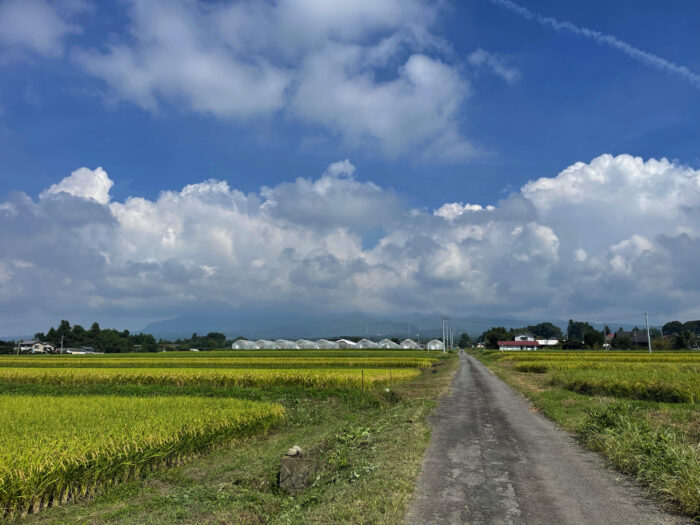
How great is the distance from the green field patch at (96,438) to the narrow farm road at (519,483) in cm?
629

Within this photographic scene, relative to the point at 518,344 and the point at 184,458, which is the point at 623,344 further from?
→ the point at 184,458

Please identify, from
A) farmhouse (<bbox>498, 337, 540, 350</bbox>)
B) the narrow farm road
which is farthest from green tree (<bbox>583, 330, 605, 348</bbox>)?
the narrow farm road

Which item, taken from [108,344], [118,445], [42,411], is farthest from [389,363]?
[108,344]

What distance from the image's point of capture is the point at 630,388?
19.7m

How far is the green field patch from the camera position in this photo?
25.1 feet

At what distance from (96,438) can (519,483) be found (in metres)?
9.36

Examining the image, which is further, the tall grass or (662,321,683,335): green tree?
(662,321,683,335): green tree

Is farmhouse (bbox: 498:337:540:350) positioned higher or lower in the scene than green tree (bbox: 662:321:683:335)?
lower

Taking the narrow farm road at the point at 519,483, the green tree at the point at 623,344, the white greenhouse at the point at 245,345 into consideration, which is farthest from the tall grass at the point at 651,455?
the green tree at the point at 623,344

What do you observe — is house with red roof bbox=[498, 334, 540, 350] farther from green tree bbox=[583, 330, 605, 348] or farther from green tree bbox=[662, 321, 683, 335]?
green tree bbox=[662, 321, 683, 335]

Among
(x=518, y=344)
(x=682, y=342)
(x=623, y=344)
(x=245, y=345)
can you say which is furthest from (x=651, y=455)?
(x=518, y=344)

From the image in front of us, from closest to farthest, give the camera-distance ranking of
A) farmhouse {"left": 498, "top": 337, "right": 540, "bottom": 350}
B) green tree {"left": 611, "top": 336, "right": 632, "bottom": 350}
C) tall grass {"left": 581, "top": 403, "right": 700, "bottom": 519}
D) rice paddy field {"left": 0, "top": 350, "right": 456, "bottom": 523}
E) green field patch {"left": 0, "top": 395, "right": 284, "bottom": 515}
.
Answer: tall grass {"left": 581, "top": 403, "right": 700, "bottom": 519}, rice paddy field {"left": 0, "top": 350, "right": 456, "bottom": 523}, green field patch {"left": 0, "top": 395, "right": 284, "bottom": 515}, green tree {"left": 611, "top": 336, "right": 632, "bottom": 350}, farmhouse {"left": 498, "top": 337, "right": 540, "bottom": 350}

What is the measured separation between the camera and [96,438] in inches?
381

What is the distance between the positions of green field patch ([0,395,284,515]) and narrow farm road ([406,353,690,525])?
6291 millimetres
